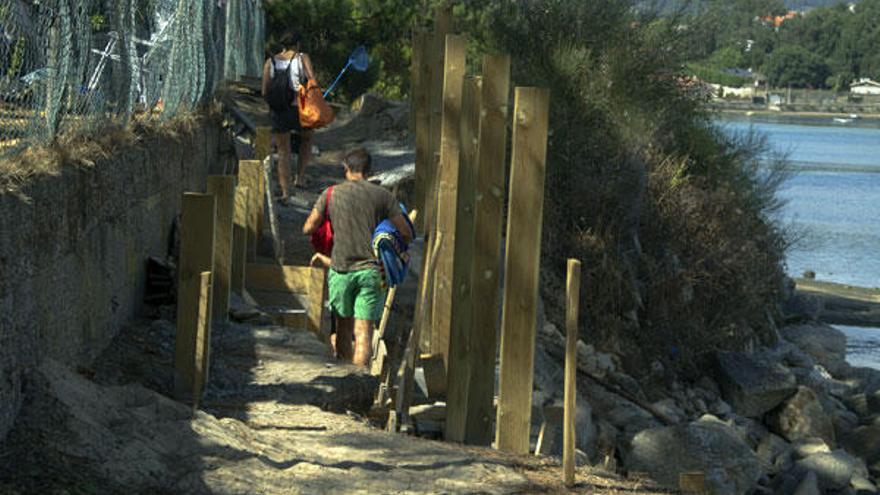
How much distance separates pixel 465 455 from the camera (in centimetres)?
751

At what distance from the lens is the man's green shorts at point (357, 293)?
31.2ft

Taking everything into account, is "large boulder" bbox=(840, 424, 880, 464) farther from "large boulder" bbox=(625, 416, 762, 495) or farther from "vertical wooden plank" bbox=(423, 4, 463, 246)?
"vertical wooden plank" bbox=(423, 4, 463, 246)

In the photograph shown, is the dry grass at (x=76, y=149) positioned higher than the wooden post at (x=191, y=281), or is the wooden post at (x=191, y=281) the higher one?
the dry grass at (x=76, y=149)

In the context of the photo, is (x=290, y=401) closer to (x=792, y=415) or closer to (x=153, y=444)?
(x=153, y=444)

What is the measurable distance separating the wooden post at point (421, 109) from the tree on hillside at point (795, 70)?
135 metres

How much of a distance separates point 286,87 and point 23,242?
26.3 ft

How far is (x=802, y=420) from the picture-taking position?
18281 millimetres

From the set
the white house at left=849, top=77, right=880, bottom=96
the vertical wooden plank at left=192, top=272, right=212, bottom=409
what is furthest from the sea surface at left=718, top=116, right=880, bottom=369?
the white house at left=849, top=77, right=880, bottom=96

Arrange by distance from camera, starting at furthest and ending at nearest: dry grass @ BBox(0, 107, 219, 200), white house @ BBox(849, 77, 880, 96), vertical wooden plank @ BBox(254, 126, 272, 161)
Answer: white house @ BBox(849, 77, 880, 96) < vertical wooden plank @ BBox(254, 126, 272, 161) < dry grass @ BBox(0, 107, 219, 200)

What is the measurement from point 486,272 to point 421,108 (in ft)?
26.3

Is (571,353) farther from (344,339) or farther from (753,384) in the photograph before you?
(753,384)

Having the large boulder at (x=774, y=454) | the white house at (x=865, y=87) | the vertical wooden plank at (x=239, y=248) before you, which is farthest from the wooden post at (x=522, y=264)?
the white house at (x=865, y=87)

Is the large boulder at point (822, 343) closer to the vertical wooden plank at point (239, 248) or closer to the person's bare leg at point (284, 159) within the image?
the person's bare leg at point (284, 159)

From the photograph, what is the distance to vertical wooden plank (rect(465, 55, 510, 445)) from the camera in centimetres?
859
